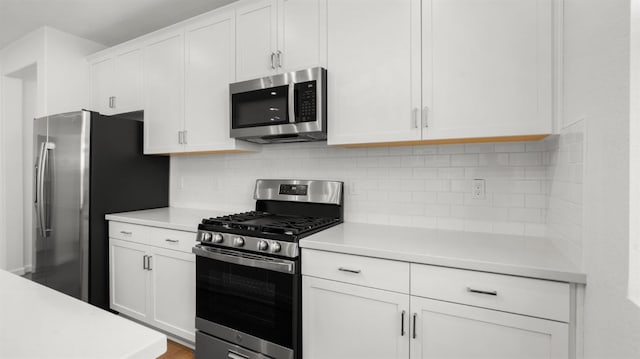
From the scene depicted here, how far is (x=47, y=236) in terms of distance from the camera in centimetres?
266

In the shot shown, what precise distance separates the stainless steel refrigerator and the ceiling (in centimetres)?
95

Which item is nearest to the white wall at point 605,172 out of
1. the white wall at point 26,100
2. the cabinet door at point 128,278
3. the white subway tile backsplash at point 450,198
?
the white subway tile backsplash at point 450,198

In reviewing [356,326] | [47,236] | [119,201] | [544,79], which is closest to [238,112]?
[119,201]

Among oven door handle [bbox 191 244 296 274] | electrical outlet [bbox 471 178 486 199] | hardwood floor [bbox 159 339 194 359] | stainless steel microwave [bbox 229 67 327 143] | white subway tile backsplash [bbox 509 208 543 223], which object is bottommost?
hardwood floor [bbox 159 339 194 359]

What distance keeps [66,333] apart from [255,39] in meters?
1.99

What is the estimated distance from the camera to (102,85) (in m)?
3.12

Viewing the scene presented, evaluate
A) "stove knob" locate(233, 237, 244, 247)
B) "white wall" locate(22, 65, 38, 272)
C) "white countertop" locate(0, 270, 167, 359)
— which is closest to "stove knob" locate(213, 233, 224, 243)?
"stove knob" locate(233, 237, 244, 247)

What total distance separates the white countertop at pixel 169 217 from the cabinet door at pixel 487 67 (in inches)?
66.0

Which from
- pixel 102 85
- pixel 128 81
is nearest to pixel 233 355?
pixel 128 81

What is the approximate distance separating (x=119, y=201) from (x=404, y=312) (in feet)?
8.09

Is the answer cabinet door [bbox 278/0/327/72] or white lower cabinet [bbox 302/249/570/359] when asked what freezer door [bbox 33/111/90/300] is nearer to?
cabinet door [bbox 278/0/327/72]

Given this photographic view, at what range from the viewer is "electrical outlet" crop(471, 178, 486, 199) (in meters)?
1.81

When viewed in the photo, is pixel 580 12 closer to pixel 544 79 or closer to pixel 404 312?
pixel 544 79

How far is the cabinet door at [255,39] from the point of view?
2111 mm
